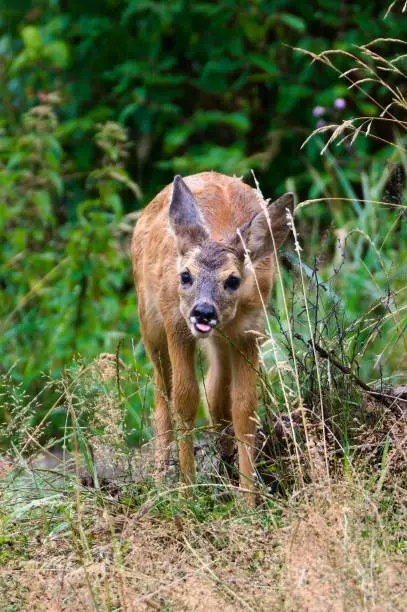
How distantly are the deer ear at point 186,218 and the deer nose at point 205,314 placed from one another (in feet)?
1.48

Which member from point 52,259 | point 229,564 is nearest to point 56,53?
point 52,259

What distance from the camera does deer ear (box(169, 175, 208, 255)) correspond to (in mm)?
6113

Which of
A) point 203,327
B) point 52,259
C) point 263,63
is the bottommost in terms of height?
point 52,259

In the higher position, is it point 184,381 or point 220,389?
point 184,381

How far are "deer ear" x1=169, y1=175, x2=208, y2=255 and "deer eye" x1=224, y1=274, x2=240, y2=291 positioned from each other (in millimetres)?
266

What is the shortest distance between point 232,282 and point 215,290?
136 mm

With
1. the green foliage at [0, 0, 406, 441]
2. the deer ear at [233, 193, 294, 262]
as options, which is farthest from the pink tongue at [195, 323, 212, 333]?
the green foliage at [0, 0, 406, 441]

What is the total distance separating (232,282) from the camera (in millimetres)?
6008

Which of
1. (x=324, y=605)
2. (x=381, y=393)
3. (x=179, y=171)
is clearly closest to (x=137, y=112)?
(x=179, y=171)

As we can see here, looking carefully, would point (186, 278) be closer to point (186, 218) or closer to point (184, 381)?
point (186, 218)

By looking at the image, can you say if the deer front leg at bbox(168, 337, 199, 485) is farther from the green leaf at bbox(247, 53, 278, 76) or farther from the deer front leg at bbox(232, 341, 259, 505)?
the green leaf at bbox(247, 53, 278, 76)

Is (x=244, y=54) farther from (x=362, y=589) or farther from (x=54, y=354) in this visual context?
(x=362, y=589)

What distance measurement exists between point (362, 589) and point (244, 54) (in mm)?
7968

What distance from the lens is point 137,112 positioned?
11.0m
